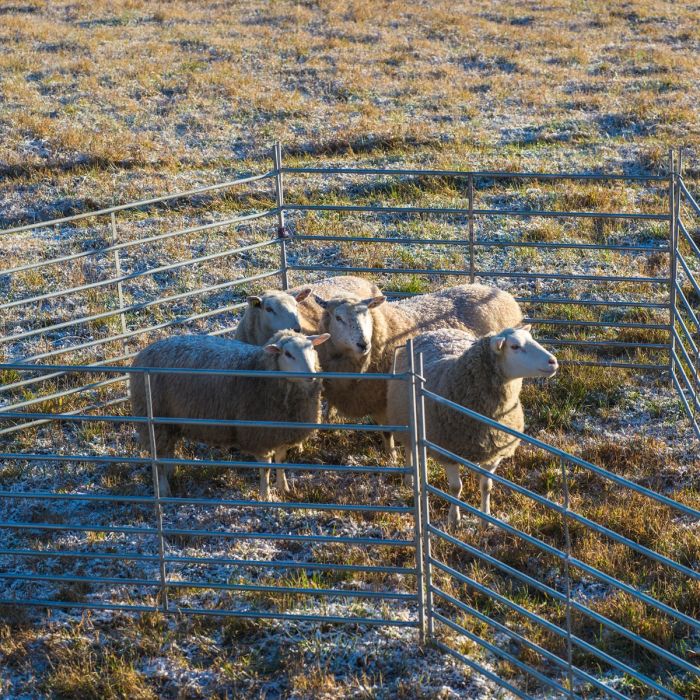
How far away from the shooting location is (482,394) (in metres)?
6.51

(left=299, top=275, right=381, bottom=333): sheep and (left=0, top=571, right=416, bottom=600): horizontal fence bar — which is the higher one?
(left=299, top=275, right=381, bottom=333): sheep

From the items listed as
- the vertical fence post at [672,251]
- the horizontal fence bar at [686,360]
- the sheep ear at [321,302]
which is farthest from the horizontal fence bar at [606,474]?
the vertical fence post at [672,251]

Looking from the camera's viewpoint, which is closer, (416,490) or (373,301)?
(416,490)

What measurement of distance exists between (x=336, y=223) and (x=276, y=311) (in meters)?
4.37

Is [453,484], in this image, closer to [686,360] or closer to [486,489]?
[486,489]

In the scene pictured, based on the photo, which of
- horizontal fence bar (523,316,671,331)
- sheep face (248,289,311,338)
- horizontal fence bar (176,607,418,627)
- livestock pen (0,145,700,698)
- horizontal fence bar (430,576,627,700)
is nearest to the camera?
horizontal fence bar (430,576,627,700)

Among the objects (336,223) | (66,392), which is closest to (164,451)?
(66,392)

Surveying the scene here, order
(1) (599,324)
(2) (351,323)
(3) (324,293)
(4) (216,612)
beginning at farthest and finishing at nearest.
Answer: (1) (599,324) → (3) (324,293) → (2) (351,323) → (4) (216,612)

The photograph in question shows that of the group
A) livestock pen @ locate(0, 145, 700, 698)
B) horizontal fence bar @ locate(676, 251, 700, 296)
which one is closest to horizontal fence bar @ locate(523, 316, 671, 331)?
livestock pen @ locate(0, 145, 700, 698)

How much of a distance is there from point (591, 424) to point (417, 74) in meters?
13.0

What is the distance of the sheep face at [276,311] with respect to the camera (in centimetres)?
777

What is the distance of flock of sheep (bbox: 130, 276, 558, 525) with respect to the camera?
6418mm

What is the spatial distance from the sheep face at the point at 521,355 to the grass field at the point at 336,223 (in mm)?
914

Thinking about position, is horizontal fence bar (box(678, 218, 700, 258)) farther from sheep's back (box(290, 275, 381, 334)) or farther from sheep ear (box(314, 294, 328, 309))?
sheep ear (box(314, 294, 328, 309))
